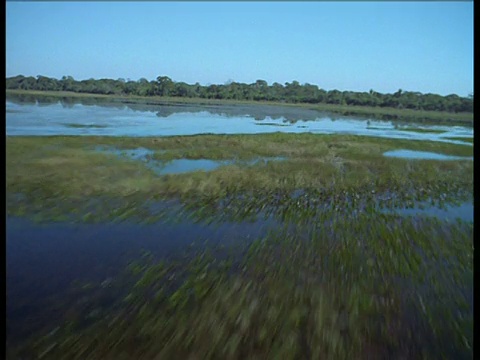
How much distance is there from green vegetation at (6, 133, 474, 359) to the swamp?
0.02 meters

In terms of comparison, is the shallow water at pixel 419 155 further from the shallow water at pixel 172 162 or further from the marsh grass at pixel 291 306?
the marsh grass at pixel 291 306

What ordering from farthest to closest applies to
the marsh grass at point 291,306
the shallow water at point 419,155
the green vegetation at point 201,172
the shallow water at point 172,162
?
the shallow water at point 419,155
the shallow water at point 172,162
the green vegetation at point 201,172
the marsh grass at point 291,306

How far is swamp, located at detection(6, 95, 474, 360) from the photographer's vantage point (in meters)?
3.60

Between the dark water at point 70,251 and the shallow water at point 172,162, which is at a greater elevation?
the shallow water at point 172,162

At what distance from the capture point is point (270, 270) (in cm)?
506

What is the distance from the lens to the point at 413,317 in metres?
4.09

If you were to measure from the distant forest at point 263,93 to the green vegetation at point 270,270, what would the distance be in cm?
2962

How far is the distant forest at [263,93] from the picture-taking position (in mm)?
37641

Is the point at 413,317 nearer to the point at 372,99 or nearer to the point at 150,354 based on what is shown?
the point at 150,354

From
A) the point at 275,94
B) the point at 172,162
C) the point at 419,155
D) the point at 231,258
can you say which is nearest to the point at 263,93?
the point at 275,94

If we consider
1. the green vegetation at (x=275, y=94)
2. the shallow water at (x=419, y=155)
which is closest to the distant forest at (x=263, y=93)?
the green vegetation at (x=275, y=94)

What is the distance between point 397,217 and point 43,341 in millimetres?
6725

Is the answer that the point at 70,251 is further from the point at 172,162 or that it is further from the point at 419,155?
the point at 419,155

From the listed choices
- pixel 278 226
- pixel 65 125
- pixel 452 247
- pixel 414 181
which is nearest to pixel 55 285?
pixel 278 226
